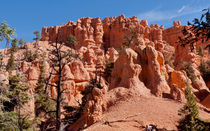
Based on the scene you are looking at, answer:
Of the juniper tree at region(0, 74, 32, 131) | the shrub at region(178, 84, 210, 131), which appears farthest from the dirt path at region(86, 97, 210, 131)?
the juniper tree at region(0, 74, 32, 131)

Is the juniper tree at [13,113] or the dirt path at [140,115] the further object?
the dirt path at [140,115]

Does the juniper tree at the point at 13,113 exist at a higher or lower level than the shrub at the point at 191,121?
higher

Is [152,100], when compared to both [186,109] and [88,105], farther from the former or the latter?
[88,105]

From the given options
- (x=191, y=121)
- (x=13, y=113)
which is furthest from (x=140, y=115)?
(x=13, y=113)

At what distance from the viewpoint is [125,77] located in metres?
14.8

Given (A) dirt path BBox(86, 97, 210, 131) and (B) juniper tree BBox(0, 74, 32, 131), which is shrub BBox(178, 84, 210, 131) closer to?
(A) dirt path BBox(86, 97, 210, 131)

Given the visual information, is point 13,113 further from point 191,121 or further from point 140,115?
point 191,121

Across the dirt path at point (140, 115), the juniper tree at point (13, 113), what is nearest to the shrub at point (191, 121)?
the dirt path at point (140, 115)

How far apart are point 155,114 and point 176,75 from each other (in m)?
10.1

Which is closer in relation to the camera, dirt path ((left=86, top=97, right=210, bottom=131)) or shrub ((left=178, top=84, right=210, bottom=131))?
shrub ((left=178, top=84, right=210, bottom=131))

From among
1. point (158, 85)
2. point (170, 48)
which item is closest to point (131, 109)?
point (158, 85)

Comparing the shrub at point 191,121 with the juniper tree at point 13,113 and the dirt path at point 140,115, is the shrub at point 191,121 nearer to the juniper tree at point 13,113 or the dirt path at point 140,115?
the dirt path at point 140,115

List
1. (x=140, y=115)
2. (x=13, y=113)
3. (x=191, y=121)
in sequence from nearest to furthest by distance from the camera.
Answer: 1. (x=13, y=113)
2. (x=191, y=121)
3. (x=140, y=115)

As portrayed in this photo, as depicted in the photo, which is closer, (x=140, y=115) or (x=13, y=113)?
(x=13, y=113)
